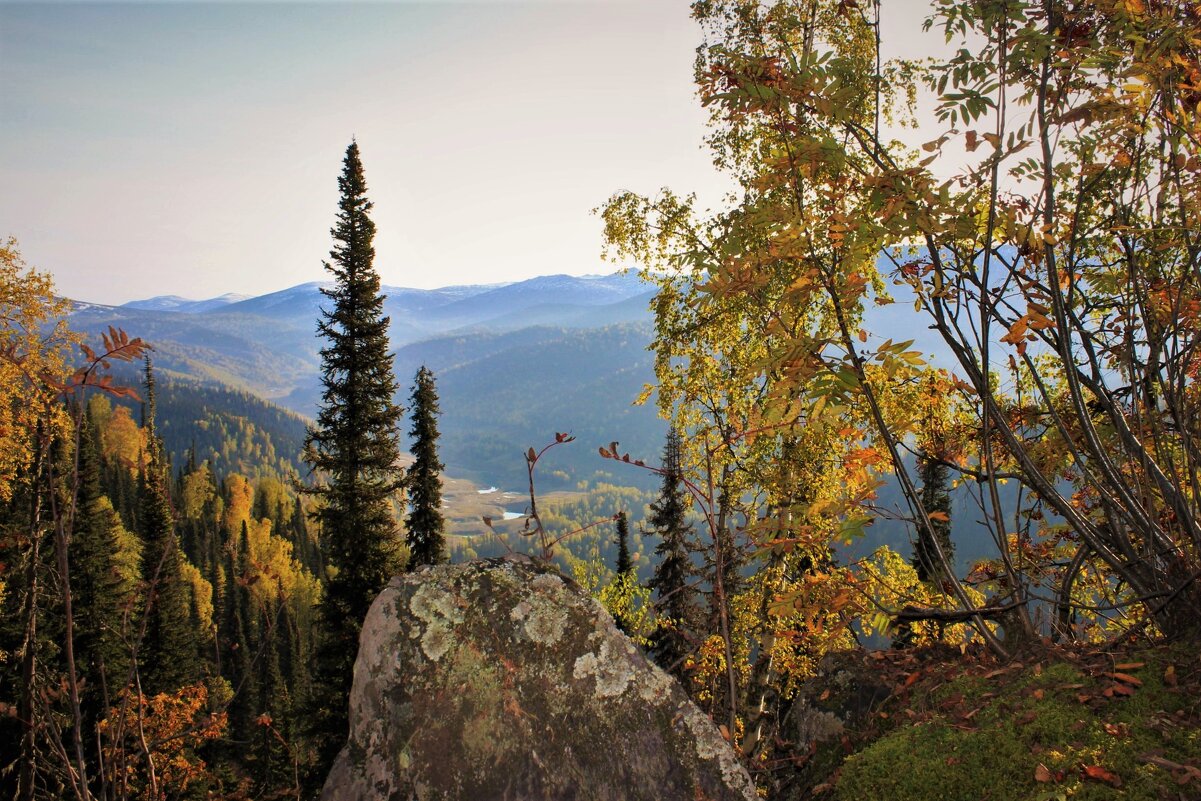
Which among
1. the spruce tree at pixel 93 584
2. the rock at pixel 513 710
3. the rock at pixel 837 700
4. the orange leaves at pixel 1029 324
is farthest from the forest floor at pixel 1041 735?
the spruce tree at pixel 93 584

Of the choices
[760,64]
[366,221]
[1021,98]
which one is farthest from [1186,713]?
[366,221]

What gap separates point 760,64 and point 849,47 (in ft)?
23.7

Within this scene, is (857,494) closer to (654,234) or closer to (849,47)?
(654,234)

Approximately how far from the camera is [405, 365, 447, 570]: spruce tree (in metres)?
19.9

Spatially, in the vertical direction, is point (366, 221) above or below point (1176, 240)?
above

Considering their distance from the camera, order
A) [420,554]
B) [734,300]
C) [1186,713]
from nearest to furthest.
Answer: [1186,713]
[734,300]
[420,554]

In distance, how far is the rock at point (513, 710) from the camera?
3035mm

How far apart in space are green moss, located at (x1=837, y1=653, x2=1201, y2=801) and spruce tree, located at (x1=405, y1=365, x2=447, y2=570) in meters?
17.0

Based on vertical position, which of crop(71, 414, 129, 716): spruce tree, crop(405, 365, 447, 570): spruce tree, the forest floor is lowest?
crop(71, 414, 129, 716): spruce tree

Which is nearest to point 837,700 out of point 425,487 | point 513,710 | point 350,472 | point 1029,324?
point 513,710

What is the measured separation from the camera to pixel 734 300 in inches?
355

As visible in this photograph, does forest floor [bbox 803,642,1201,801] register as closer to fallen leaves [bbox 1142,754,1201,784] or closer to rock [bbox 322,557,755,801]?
fallen leaves [bbox 1142,754,1201,784]

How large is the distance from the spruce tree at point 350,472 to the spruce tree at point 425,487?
2200mm

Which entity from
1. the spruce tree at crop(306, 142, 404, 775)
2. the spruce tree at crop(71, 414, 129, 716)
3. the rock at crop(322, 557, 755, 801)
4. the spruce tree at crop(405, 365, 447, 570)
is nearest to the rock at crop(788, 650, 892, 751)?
the rock at crop(322, 557, 755, 801)
